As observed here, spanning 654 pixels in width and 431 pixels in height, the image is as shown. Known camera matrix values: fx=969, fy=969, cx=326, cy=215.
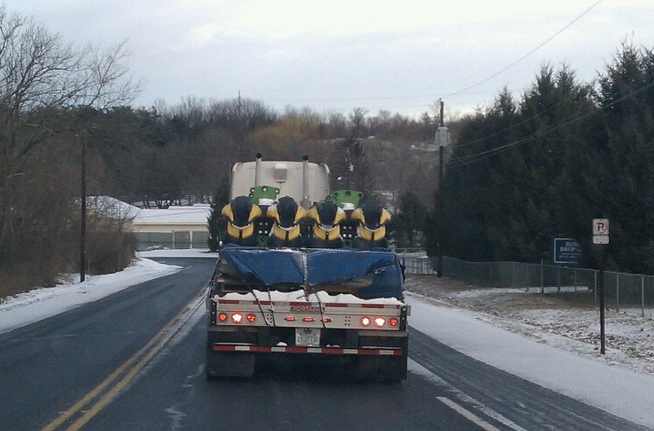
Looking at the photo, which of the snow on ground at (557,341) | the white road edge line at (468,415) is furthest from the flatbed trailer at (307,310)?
the snow on ground at (557,341)

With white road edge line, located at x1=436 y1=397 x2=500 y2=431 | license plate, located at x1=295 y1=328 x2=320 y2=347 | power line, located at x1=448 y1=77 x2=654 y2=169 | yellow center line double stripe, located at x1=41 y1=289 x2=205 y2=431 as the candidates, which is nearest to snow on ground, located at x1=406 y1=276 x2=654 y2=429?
white road edge line, located at x1=436 y1=397 x2=500 y2=431

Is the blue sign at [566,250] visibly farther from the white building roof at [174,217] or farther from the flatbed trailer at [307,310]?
the white building roof at [174,217]

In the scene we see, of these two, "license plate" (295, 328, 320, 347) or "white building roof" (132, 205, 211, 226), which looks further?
"white building roof" (132, 205, 211, 226)

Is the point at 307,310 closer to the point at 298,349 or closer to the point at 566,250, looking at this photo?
the point at 298,349

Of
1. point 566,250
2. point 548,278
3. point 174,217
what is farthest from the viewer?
point 174,217

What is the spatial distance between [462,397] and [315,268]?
2719 millimetres

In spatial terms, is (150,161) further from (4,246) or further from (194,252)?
(4,246)

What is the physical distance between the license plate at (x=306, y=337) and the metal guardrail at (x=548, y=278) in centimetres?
1246

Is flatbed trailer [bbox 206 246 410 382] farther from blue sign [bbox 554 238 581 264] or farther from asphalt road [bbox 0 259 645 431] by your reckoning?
blue sign [bbox 554 238 581 264]

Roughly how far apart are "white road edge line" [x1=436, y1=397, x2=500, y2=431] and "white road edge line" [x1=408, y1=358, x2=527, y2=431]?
182mm

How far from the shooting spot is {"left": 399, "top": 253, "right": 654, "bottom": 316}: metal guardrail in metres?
27.8

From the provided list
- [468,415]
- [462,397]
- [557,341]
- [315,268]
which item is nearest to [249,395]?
[315,268]

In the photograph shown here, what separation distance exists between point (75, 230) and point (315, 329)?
41.0 metres

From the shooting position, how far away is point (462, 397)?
12844 mm
